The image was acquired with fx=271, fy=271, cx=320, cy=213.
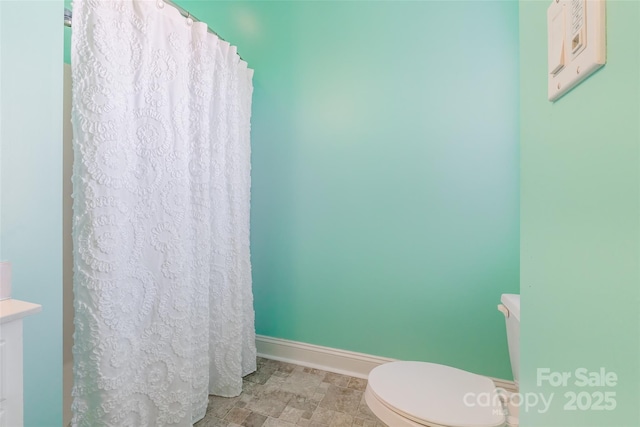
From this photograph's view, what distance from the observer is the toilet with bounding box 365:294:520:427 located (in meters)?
0.78

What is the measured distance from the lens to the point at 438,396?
0.87m

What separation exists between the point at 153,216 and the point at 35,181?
0.36 m

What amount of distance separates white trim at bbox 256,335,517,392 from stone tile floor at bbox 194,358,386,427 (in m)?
0.04

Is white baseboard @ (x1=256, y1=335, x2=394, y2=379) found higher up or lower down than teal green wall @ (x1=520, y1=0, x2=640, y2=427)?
lower down

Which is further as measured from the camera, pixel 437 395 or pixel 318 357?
pixel 318 357

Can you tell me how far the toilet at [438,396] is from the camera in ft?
2.56

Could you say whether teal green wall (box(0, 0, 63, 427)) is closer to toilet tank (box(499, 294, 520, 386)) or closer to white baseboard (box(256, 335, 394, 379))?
white baseboard (box(256, 335, 394, 379))

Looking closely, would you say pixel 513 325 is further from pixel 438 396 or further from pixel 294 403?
pixel 294 403

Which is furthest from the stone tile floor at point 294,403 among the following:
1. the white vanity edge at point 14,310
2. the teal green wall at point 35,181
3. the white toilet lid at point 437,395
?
the white vanity edge at point 14,310

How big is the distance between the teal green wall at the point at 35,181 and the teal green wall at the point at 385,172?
3.63ft

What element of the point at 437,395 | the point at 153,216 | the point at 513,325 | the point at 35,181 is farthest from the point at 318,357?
the point at 35,181

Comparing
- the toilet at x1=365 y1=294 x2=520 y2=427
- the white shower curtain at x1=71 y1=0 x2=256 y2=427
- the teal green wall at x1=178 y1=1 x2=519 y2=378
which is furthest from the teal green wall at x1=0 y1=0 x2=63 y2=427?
the teal green wall at x1=178 y1=1 x2=519 y2=378

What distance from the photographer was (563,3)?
332 millimetres

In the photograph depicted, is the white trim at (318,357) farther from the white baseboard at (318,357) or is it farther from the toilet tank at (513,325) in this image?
the toilet tank at (513,325)
